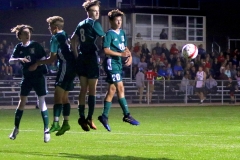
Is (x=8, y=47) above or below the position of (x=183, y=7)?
below

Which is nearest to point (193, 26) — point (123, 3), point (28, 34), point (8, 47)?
point (123, 3)

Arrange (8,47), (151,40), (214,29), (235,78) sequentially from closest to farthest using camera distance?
1. (8,47)
2. (235,78)
3. (151,40)
4. (214,29)

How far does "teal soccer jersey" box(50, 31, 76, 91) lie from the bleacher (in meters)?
17.5

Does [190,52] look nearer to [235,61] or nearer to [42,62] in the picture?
[42,62]

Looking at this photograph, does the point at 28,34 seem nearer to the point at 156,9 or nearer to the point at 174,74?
the point at 174,74

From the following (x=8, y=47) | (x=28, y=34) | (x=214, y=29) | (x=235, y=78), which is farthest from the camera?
(x=214, y=29)

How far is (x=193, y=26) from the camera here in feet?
144

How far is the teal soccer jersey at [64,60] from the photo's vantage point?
Result: 1338 centimetres

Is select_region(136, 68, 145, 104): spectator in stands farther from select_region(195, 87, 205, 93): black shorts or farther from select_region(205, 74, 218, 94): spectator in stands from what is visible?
select_region(205, 74, 218, 94): spectator in stands

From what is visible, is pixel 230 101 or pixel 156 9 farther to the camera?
pixel 156 9

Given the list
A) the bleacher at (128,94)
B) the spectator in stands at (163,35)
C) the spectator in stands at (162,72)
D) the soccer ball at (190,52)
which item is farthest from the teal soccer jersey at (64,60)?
the spectator in stands at (163,35)

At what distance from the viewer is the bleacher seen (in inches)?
1214

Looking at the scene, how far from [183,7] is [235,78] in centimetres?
924

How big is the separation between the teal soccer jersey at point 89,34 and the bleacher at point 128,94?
1778 cm
